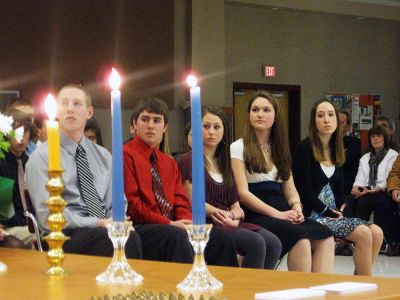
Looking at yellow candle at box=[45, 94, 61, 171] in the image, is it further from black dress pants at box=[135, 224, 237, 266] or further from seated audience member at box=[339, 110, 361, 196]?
seated audience member at box=[339, 110, 361, 196]

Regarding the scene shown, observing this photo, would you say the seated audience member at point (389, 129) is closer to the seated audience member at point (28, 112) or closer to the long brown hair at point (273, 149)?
the long brown hair at point (273, 149)

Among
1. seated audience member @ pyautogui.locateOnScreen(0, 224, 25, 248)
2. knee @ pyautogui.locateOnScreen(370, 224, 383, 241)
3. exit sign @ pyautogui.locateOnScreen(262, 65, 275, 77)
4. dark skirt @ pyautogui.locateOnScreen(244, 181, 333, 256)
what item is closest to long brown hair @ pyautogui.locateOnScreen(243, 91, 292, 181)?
dark skirt @ pyautogui.locateOnScreen(244, 181, 333, 256)

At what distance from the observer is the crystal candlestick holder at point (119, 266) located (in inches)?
81.7

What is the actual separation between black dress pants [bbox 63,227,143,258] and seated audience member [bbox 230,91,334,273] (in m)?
1.43

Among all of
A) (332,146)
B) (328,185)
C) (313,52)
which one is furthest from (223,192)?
(313,52)

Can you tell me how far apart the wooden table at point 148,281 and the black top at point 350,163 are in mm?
4191

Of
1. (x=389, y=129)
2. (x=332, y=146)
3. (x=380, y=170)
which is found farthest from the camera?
(x=389, y=129)

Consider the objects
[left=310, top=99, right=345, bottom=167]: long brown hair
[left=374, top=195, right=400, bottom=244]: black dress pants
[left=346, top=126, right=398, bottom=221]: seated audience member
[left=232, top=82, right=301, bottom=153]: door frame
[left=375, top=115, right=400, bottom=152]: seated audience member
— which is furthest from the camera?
[left=232, top=82, right=301, bottom=153]: door frame

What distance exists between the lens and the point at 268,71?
12.0 meters

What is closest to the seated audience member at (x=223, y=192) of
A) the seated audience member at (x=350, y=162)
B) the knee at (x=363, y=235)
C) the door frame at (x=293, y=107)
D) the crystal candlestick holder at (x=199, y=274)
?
the knee at (x=363, y=235)

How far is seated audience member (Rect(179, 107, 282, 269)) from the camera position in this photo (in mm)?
4695

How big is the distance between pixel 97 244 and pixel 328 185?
2.25 metres

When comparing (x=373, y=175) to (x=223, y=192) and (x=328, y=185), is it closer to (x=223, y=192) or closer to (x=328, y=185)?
(x=328, y=185)

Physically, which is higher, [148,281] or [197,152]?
[197,152]
